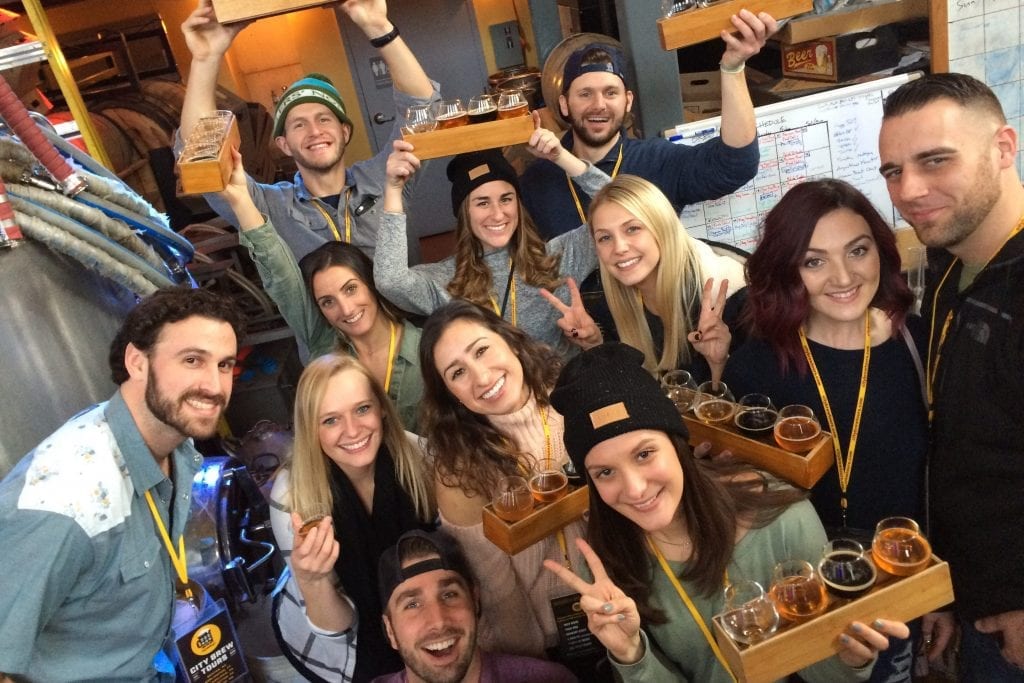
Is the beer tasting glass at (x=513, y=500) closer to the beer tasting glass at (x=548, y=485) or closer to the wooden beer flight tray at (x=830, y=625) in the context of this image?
the beer tasting glass at (x=548, y=485)

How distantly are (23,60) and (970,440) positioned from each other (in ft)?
9.93

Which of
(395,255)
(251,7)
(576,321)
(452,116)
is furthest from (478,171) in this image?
(251,7)

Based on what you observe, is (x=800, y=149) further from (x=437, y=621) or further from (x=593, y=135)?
(x=437, y=621)

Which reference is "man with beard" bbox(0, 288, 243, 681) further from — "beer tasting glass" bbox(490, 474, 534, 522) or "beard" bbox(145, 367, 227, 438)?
"beer tasting glass" bbox(490, 474, 534, 522)

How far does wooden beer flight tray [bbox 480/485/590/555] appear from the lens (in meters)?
1.99

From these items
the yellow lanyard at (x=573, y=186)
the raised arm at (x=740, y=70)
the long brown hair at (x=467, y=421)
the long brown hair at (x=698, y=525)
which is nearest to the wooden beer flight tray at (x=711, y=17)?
the raised arm at (x=740, y=70)

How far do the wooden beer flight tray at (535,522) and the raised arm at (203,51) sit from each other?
2038mm

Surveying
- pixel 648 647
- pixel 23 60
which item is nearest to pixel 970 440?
pixel 648 647

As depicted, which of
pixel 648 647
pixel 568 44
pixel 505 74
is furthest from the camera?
pixel 505 74

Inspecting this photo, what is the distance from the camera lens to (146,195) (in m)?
6.80

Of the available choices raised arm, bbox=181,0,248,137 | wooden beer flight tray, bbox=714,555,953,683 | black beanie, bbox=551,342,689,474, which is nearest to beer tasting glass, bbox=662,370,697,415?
black beanie, bbox=551,342,689,474

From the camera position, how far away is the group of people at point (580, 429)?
1863 mm

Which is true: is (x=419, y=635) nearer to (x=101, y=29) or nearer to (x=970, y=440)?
(x=970, y=440)

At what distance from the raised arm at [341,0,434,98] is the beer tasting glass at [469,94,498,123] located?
55 cm
